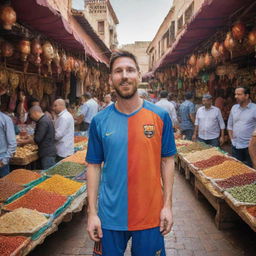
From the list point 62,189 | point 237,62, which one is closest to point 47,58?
point 62,189

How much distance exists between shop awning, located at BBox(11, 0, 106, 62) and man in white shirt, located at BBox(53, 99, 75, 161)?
58.7 inches

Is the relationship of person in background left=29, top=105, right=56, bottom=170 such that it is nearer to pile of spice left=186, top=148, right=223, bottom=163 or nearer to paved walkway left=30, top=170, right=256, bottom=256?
paved walkway left=30, top=170, right=256, bottom=256

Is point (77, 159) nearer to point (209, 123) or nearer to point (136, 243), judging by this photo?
point (209, 123)

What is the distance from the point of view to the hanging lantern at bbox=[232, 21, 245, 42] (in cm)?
507

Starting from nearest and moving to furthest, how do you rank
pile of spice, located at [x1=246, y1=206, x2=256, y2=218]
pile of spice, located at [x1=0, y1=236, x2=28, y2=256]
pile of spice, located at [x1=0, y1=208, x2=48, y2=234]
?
1. pile of spice, located at [x1=0, y1=236, x2=28, y2=256]
2. pile of spice, located at [x1=0, y1=208, x2=48, y2=234]
3. pile of spice, located at [x1=246, y1=206, x2=256, y2=218]

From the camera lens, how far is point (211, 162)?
542cm

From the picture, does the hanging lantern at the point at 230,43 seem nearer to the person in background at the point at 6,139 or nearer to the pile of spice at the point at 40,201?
the pile of spice at the point at 40,201

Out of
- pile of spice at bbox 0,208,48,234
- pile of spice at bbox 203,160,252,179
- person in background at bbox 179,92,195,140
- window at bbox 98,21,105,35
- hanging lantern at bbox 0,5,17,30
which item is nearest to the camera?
pile of spice at bbox 0,208,48,234

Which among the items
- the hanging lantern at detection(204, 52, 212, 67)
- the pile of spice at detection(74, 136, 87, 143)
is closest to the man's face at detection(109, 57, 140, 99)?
the hanging lantern at detection(204, 52, 212, 67)

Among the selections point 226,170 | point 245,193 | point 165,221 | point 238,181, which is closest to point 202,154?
point 226,170

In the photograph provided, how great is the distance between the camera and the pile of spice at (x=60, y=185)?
4.27 m

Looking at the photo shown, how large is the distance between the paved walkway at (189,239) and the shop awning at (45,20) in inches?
138

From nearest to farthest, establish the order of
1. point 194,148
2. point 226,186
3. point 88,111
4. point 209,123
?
point 226,186 → point 209,123 → point 194,148 → point 88,111

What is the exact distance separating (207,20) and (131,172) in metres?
4.96
